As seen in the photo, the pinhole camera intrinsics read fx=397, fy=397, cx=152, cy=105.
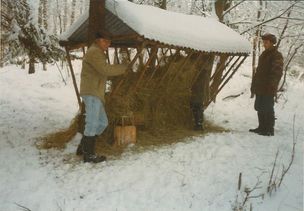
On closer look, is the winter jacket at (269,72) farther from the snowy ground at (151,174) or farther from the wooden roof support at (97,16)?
the wooden roof support at (97,16)

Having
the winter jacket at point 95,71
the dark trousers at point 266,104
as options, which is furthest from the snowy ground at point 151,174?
the winter jacket at point 95,71

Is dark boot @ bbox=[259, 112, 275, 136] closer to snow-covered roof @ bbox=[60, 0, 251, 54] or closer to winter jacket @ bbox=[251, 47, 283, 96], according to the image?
winter jacket @ bbox=[251, 47, 283, 96]

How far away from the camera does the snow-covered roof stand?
6.27m

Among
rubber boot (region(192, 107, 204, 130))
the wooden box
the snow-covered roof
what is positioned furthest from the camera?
rubber boot (region(192, 107, 204, 130))

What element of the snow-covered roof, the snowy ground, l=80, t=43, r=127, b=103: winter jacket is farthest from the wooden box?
the snow-covered roof

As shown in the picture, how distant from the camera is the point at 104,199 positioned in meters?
4.67

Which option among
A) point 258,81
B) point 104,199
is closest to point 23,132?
point 104,199

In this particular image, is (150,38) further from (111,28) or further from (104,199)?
(104,199)

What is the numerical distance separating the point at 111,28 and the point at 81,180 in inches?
123

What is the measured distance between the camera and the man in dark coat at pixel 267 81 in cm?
736

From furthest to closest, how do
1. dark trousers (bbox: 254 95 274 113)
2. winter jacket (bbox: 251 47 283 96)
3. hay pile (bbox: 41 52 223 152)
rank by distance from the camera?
dark trousers (bbox: 254 95 274 113), winter jacket (bbox: 251 47 283 96), hay pile (bbox: 41 52 223 152)

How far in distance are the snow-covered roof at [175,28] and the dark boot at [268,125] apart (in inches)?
60.5

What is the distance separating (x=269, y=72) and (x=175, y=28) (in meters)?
1.99

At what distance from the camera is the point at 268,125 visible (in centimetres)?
758
